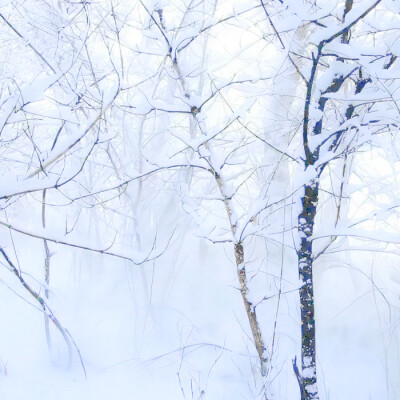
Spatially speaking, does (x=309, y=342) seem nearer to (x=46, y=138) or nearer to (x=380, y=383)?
(x=380, y=383)

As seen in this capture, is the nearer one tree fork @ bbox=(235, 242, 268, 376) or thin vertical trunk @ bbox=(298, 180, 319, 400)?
thin vertical trunk @ bbox=(298, 180, 319, 400)

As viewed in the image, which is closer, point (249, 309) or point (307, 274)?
point (307, 274)

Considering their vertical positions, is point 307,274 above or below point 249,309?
above

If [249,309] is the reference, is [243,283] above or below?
above

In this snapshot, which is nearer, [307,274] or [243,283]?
[307,274]

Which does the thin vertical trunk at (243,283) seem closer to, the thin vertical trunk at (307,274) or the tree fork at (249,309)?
the tree fork at (249,309)

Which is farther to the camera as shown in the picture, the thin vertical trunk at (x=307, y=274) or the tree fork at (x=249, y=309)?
the tree fork at (x=249, y=309)

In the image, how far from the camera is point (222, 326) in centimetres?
750

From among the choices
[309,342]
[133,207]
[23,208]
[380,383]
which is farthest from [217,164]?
[23,208]

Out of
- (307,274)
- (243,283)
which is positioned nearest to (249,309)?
(243,283)

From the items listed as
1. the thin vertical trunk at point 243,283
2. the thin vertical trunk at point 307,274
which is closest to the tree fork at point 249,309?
the thin vertical trunk at point 243,283

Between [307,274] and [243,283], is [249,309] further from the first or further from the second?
[307,274]

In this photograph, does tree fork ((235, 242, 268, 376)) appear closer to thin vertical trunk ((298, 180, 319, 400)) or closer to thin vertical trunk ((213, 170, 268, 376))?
thin vertical trunk ((213, 170, 268, 376))

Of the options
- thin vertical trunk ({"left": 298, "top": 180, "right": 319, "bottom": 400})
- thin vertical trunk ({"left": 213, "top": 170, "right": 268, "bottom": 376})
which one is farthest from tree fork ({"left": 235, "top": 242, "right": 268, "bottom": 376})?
thin vertical trunk ({"left": 298, "top": 180, "right": 319, "bottom": 400})
